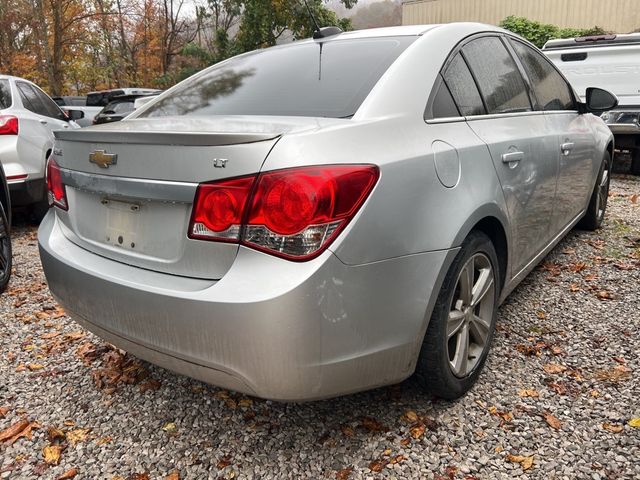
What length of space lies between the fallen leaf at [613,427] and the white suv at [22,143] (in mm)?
5545

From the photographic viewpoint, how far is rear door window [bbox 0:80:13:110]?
18.3ft

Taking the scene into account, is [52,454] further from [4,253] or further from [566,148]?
[566,148]

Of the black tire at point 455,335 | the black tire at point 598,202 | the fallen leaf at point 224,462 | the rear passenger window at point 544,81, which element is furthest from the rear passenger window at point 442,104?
the black tire at point 598,202

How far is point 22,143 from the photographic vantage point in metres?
5.54

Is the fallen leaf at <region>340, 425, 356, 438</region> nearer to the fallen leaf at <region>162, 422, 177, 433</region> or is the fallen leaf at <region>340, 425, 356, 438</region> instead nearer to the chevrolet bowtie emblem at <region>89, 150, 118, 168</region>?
the fallen leaf at <region>162, 422, 177, 433</region>

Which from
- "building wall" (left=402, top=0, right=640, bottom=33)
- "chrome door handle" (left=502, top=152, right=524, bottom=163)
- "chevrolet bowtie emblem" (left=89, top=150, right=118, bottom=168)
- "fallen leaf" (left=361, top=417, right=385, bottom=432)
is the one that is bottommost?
"fallen leaf" (left=361, top=417, right=385, bottom=432)

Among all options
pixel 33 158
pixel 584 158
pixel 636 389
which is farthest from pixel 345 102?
pixel 33 158

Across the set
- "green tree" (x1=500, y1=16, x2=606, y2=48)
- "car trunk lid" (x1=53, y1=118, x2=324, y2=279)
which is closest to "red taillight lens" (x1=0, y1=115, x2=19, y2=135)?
"car trunk lid" (x1=53, y1=118, x2=324, y2=279)

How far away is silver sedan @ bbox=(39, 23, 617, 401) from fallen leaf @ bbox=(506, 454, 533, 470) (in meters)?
0.35

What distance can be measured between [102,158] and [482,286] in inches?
65.8

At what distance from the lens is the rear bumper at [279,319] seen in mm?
1592

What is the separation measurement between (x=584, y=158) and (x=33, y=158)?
5305mm

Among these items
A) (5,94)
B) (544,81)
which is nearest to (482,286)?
(544,81)

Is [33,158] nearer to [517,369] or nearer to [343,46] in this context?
[343,46]
